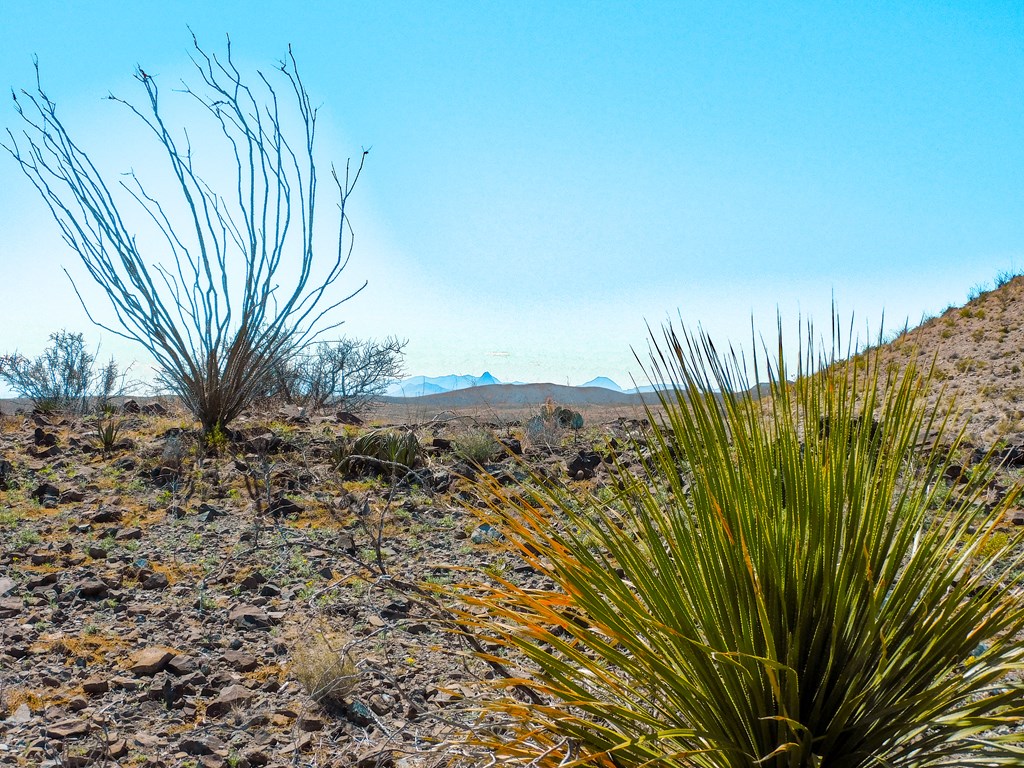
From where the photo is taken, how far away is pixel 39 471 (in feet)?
24.4

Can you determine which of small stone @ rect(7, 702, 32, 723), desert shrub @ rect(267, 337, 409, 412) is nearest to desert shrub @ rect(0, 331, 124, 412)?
desert shrub @ rect(267, 337, 409, 412)

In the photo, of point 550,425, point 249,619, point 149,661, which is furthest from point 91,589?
point 550,425

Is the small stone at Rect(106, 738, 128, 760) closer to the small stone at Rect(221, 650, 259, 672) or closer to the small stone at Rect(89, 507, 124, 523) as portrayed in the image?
the small stone at Rect(221, 650, 259, 672)

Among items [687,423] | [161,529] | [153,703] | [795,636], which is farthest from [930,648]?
[161,529]

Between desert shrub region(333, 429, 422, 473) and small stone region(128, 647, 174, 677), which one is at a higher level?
desert shrub region(333, 429, 422, 473)

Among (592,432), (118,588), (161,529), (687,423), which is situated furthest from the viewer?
(592,432)

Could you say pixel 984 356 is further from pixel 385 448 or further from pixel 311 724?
pixel 311 724

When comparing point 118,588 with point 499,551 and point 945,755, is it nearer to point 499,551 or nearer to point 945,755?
point 499,551

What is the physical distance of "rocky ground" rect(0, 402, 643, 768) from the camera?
3.09m

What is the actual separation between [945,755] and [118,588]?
4.24 meters

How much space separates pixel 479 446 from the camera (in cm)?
805

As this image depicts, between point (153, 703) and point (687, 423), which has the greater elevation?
point (687, 423)

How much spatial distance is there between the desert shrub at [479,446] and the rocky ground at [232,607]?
3cm

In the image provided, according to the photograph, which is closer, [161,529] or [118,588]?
[118,588]
